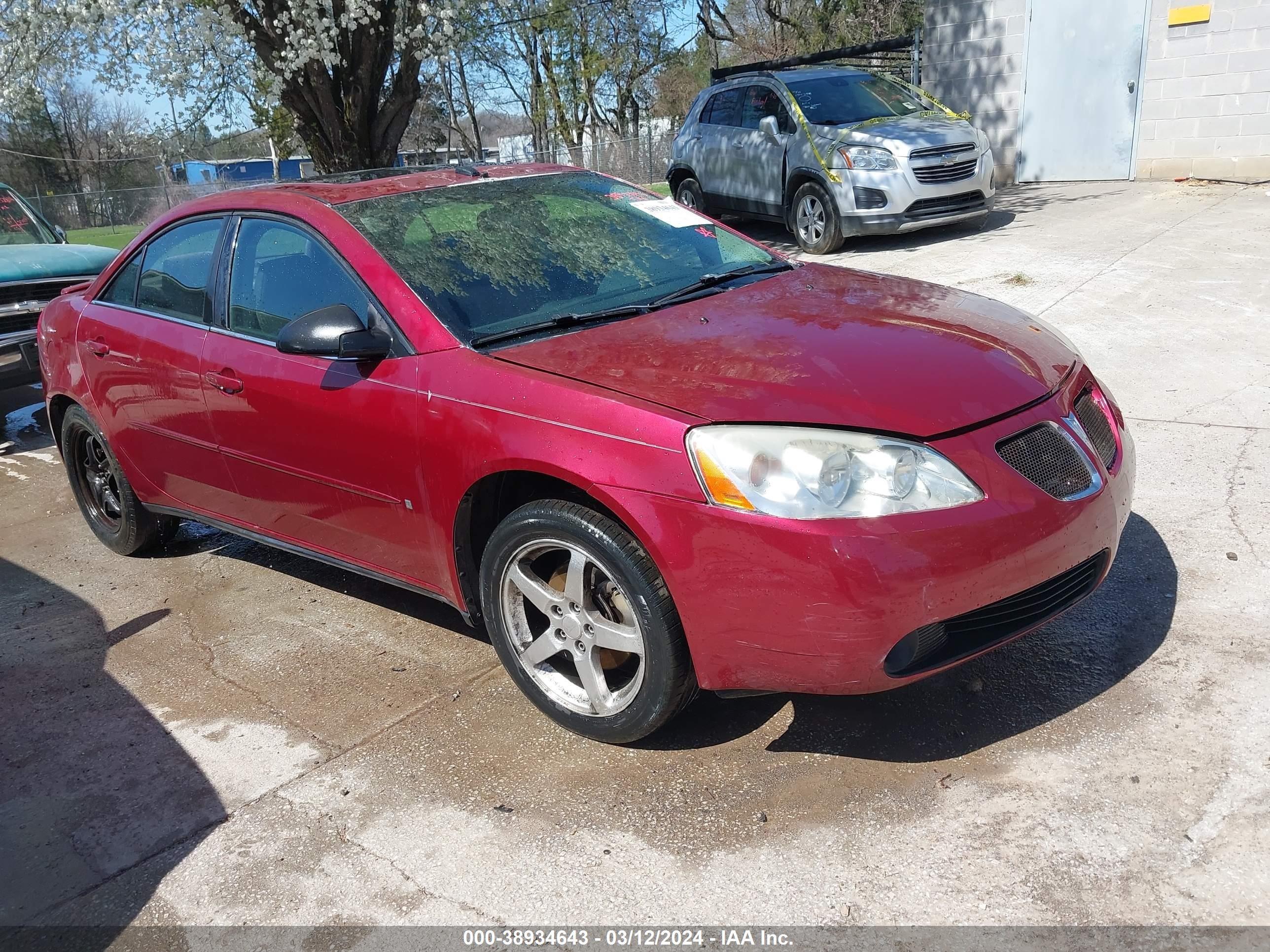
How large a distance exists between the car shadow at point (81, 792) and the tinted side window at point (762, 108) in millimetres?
9105

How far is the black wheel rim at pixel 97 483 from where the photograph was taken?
5.37m

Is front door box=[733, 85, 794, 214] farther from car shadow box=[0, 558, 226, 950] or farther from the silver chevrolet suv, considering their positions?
car shadow box=[0, 558, 226, 950]

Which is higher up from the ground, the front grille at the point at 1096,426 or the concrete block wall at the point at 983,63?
the concrete block wall at the point at 983,63

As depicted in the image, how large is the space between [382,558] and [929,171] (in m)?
8.52

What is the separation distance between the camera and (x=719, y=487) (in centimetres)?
280

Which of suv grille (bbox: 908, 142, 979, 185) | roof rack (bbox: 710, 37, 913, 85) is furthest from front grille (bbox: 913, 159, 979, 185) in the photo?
roof rack (bbox: 710, 37, 913, 85)

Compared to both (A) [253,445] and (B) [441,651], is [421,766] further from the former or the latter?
(A) [253,445]

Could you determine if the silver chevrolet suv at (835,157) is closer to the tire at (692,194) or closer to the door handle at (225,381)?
the tire at (692,194)

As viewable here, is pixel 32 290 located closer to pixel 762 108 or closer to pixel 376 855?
pixel 376 855

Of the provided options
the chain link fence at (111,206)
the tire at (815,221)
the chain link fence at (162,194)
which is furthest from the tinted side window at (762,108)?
the chain link fence at (111,206)

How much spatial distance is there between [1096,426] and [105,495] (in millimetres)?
4530

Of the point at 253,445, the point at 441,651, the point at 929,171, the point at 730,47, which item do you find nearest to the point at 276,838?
the point at 441,651

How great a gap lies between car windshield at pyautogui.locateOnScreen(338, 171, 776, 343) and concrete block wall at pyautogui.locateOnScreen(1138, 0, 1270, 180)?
35.4 ft

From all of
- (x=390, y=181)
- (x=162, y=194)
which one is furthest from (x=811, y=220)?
(x=162, y=194)
